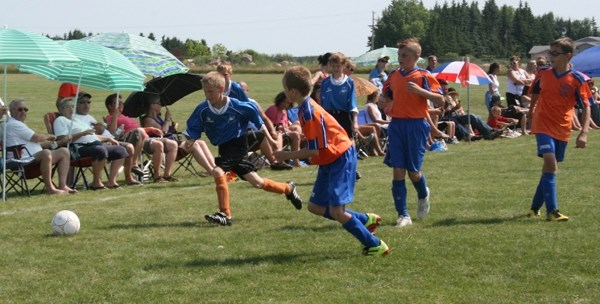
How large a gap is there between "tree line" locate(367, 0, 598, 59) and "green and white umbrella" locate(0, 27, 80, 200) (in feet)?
397

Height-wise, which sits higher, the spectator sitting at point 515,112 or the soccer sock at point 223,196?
the soccer sock at point 223,196

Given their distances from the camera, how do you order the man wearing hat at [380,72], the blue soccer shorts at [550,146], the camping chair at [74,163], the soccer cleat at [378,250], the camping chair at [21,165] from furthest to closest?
the man wearing hat at [380,72] < the camping chair at [74,163] < the camping chair at [21,165] < the blue soccer shorts at [550,146] < the soccer cleat at [378,250]

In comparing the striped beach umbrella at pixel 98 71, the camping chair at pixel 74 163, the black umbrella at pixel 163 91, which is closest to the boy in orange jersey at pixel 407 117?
the camping chair at pixel 74 163

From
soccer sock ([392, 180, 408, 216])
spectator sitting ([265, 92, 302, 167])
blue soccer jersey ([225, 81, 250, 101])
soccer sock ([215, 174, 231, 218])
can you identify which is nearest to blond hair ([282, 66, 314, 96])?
soccer sock ([392, 180, 408, 216])

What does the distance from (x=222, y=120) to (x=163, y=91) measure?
5835 mm

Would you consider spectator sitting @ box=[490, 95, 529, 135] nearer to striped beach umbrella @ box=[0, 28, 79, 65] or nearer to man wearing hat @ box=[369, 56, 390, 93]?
man wearing hat @ box=[369, 56, 390, 93]

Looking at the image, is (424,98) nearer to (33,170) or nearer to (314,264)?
(314,264)

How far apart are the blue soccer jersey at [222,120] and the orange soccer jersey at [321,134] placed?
7.29 feet

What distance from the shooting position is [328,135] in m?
7.13

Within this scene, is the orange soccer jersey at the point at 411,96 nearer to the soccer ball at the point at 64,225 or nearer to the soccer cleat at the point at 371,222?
the soccer cleat at the point at 371,222

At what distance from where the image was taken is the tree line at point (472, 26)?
13725 cm

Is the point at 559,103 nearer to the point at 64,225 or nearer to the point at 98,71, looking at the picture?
the point at 64,225

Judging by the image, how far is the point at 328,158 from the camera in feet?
23.5

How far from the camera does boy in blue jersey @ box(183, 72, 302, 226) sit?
9.19 m
